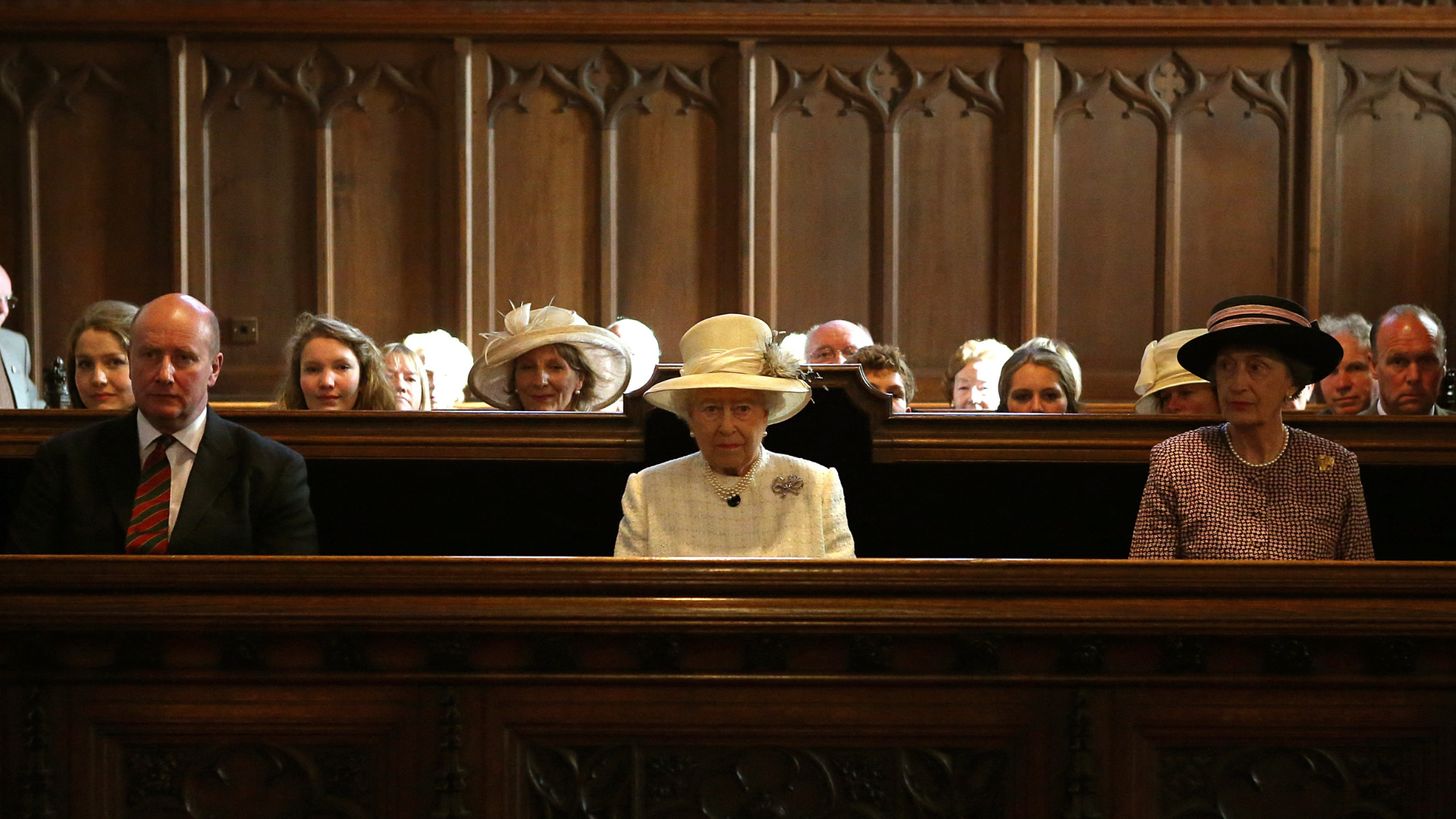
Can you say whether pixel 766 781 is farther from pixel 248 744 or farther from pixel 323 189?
pixel 323 189

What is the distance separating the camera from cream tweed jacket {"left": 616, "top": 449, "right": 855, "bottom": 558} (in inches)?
136

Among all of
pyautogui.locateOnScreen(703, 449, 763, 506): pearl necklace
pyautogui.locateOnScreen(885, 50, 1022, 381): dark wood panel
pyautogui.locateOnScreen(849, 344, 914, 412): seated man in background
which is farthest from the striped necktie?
pyautogui.locateOnScreen(885, 50, 1022, 381): dark wood panel

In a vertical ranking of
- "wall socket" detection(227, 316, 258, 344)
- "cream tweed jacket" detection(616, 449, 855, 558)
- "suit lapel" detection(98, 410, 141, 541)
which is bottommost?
"cream tweed jacket" detection(616, 449, 855, 558)

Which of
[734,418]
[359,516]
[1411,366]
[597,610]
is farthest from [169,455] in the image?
[1411,366]

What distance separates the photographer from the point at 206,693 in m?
2.16

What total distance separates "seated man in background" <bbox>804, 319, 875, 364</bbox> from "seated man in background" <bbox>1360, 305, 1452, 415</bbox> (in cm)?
184

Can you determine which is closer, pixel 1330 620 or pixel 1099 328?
pixel 1330 620

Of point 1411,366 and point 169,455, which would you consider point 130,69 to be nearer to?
point 169,455

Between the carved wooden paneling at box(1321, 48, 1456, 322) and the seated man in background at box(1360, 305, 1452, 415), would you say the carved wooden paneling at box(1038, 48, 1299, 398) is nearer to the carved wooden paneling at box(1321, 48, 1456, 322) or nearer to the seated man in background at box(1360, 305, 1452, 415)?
the carved wooden paneling at box(1321, 48, 1456, 322)

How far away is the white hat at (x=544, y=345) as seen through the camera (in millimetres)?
4711

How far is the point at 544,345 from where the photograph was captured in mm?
4723

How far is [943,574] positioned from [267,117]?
604 cm

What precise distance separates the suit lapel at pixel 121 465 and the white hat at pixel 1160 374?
3.00m

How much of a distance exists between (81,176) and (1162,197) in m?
5.27
